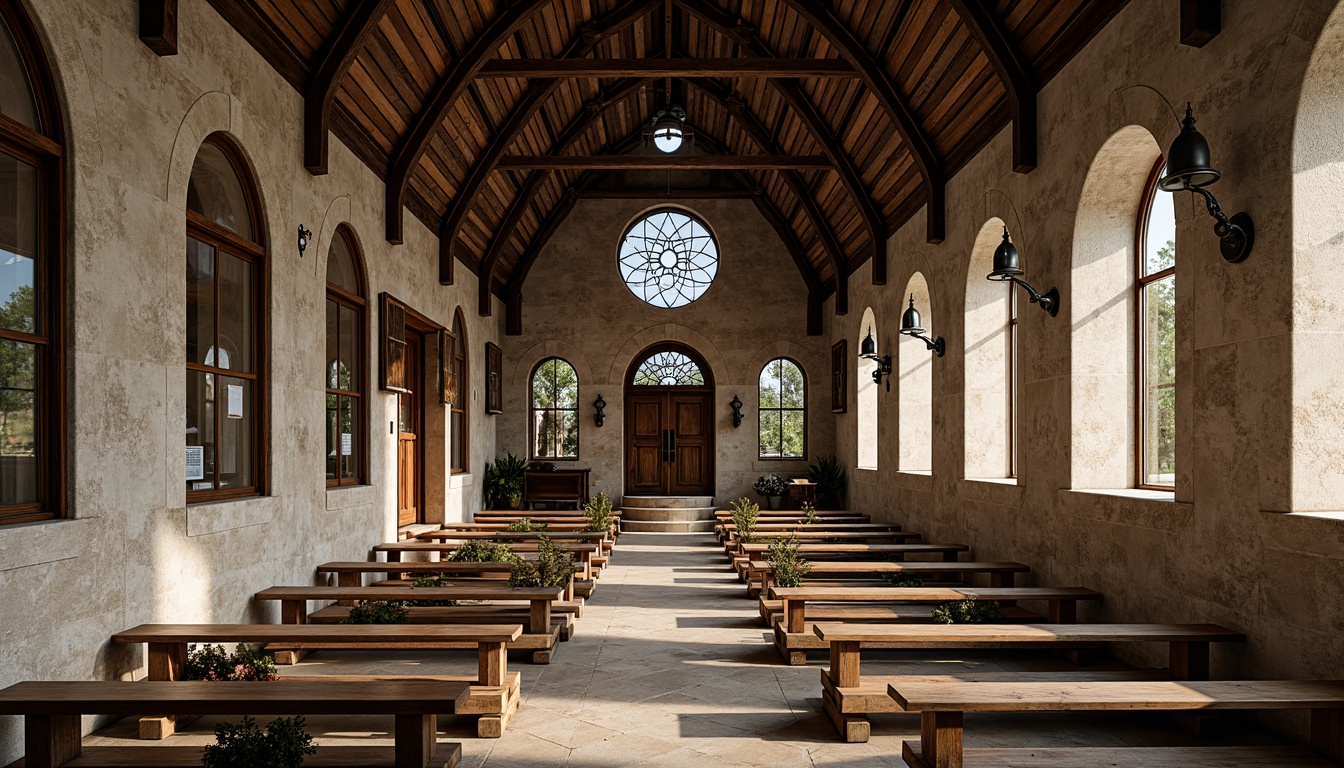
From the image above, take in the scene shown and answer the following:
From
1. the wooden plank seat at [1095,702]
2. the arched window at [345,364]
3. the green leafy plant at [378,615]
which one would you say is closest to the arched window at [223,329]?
the green leafy plant at [378,615]

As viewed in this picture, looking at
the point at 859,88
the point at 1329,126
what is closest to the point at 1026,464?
the point at 1329,126

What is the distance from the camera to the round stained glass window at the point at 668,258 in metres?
14.7

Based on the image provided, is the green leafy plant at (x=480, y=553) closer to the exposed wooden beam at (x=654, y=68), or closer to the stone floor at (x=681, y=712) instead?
the stone floor at (x=681, y=712)

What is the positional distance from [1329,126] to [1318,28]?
393 mm

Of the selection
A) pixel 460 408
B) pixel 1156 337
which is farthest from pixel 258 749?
pixel 460 408

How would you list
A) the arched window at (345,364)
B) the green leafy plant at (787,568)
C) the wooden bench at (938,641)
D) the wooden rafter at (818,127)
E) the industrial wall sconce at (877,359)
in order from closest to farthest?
the wooden bench at (938,641) < the green leafy plant at (787,568) < the arched window at (345,364) < the wooden rafter at (818,127) < the industrial wall sconce at (877,359)

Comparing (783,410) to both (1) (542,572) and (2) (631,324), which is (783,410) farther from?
(1) (542,572)

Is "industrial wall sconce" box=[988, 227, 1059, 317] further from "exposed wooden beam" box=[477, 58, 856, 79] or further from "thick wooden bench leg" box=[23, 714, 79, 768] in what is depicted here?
"thick wooden bench leg" box=[23, 714, 79, 768]

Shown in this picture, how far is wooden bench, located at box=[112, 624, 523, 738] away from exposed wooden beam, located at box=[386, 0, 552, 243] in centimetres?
474

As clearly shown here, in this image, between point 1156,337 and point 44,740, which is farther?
point 1156,337

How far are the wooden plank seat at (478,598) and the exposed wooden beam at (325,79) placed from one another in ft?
9.27

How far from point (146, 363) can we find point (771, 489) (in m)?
10.4

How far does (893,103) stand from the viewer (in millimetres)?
8273

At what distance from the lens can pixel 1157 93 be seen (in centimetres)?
484
